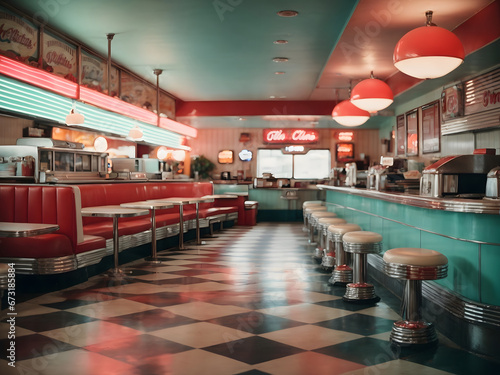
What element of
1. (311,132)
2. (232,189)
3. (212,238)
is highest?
(311,132)

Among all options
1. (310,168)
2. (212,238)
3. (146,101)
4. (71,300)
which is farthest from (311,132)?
(71,300)

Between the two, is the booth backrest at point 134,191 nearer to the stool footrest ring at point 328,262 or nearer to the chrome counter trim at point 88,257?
the chrome counter trim at point 88,257

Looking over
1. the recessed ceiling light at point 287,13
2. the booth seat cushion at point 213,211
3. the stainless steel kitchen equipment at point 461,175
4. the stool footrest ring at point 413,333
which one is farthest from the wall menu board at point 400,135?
the stool footrest ring at point 413,333

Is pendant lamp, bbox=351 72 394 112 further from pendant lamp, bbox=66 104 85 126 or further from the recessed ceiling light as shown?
pendant lamp, bbox=66 104 85 126

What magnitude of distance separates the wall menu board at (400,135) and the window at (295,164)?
4722 mm

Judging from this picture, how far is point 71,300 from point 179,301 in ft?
3.12

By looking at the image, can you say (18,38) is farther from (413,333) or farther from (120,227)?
(413,333)

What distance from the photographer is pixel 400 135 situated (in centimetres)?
1104

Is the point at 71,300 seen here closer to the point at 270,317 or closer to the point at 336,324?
the point at 270,317

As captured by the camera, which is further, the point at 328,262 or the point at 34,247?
the point at 328,262

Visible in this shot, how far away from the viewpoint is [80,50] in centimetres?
793

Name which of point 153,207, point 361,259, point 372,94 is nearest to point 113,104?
point 153,207

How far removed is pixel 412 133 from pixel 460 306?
7.31m

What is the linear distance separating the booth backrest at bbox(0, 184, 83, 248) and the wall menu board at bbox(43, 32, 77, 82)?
9.07 ft
